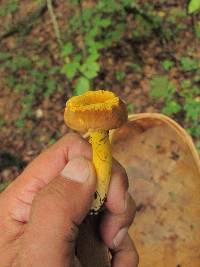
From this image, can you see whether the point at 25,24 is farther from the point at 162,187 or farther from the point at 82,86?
the point at 162,187

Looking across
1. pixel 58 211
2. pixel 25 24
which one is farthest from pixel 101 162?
pixel 25 24

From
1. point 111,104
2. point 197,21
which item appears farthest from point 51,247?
point 197,21

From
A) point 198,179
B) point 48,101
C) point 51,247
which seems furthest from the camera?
point 48,101

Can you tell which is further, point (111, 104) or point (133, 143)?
point (133, 143)

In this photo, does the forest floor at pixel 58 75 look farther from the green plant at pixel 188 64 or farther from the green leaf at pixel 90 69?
the green leaf at pixel 90 69

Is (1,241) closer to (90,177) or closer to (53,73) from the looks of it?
(90,177)

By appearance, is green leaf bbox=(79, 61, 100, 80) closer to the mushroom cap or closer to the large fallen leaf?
the large fallen leaf
